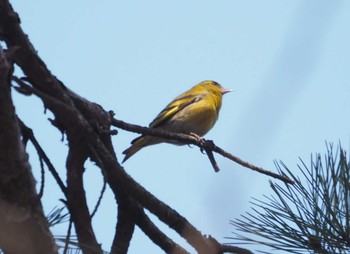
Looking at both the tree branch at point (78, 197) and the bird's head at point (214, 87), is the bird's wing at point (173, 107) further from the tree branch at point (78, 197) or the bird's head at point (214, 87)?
the tree branch at point (78, 197)

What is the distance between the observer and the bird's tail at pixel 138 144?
6.78 m

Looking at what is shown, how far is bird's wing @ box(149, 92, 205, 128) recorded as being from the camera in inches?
296

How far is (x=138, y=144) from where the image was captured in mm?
6789

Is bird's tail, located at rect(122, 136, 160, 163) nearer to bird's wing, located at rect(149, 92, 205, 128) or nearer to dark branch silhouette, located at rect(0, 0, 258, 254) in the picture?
bird's wing, located at rect(149, 92, 205, 128)

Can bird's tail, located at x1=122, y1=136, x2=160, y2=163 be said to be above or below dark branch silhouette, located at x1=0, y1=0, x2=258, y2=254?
above

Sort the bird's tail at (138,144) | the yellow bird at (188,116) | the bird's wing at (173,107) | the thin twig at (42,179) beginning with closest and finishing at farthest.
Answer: the thin twig at (42,179) < the bird's tail at (138,144) < the yellow bird at (188,116) < the bird's wing at (173,107)

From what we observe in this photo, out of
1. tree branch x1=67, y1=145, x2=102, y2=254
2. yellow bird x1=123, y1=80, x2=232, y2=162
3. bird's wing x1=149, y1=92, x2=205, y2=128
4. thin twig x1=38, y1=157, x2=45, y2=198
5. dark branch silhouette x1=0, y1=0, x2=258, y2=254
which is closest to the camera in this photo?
thin twig x1=38, y1=157, x2=45, y2=198

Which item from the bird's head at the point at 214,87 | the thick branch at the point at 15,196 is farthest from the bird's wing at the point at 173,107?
the thick branch at the point at 15,196

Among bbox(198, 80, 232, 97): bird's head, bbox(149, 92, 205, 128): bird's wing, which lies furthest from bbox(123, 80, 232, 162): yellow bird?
bbox(198, 80, 232, 97): bird's head

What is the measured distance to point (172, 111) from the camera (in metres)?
7.52

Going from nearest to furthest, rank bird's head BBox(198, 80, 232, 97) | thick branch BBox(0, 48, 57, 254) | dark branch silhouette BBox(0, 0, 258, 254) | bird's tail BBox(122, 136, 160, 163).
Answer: thick branch BBox(0, 48, 57, 254) → dark branch silhouette BBox(0, 0, 258, 254) → bird's tail BBox(122, 136, 160, 163) → bird's head BBox(198, 80, 232, 97)

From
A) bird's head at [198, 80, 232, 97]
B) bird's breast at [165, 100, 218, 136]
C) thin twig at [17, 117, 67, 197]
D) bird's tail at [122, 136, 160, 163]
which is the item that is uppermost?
bird's head at [198, 80, 232, 97]

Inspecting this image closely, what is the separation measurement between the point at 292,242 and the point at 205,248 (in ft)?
1.53

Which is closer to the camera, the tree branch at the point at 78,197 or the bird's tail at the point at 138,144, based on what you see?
the tree branch at the point at 78,197
